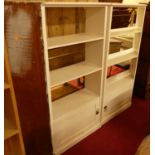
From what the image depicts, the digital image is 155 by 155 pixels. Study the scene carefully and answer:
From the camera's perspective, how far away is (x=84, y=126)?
6.66ft

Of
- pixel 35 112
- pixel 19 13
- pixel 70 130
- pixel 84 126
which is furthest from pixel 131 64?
pixel 19 13

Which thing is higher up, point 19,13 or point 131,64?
point 19,13

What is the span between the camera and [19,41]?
3.92 feet

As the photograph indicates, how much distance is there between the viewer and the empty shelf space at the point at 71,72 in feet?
5.20

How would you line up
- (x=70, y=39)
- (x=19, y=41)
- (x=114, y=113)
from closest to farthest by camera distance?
(x=19, y=41)
(x=70, y=39)
(x=114, y=113)

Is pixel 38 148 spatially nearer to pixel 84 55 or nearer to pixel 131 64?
pixel 84 55

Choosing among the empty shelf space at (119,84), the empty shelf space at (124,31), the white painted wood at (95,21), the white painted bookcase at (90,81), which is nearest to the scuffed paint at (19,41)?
the white painted bookcase at (90,81)

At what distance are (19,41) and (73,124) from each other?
1.12 m

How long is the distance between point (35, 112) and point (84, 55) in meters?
1.06

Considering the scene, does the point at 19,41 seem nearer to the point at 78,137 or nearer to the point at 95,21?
the point at 95,21

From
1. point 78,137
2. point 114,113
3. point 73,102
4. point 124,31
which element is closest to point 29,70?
point 73,102

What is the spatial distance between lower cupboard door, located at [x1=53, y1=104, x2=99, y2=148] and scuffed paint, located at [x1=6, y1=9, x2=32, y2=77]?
0.70 metres

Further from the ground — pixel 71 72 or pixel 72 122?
pixel 71 72
